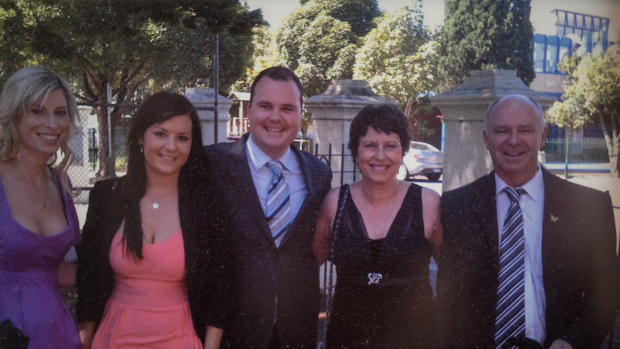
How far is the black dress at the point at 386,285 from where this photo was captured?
2.52 meters

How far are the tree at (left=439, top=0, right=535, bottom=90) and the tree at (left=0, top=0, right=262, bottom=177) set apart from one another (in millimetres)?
3120

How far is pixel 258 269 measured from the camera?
258cm

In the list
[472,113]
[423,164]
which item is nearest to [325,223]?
[472,113]

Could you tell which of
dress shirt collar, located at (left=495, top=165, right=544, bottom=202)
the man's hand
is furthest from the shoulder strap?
the man's hand

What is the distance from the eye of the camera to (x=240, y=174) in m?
2.65

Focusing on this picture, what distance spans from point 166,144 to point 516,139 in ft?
5.43

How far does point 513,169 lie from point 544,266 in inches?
18.3

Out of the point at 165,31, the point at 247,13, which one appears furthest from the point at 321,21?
the point at 165,31

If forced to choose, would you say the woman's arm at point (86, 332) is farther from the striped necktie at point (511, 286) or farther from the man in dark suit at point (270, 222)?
the striped necktie at point (511, 286)

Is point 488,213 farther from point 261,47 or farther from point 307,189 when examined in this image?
point 261,47

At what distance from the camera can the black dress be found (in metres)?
2.52

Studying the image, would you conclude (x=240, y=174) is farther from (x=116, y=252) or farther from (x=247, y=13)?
(x=247, y=13)

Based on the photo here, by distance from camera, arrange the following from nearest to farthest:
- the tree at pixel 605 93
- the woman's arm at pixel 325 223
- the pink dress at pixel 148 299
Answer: the pink dress at pixel 148 299 < the woman's arm at pixel 325 223 < the tree at pixel 605 93

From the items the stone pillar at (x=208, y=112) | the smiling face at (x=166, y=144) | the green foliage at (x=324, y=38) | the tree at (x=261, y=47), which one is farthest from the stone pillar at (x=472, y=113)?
the tree at (x=261, y=47)
